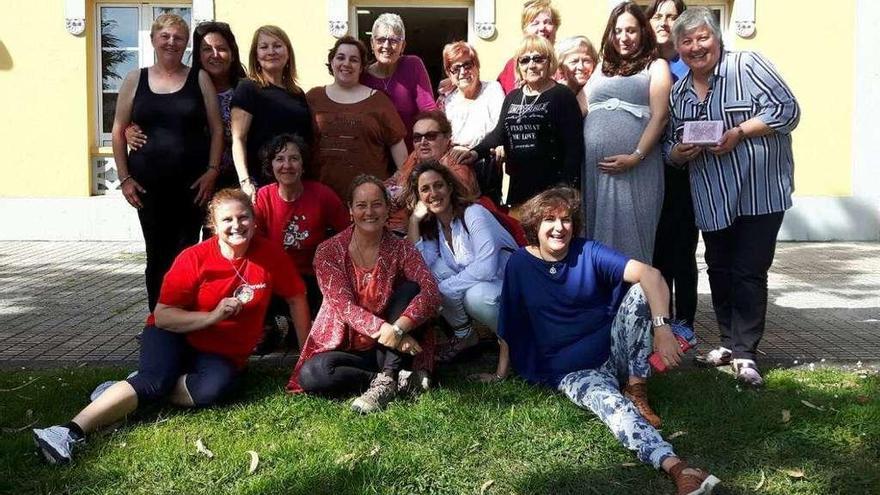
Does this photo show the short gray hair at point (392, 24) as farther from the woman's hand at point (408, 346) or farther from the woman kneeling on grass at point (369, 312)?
the woman's hand at point (408, 346)

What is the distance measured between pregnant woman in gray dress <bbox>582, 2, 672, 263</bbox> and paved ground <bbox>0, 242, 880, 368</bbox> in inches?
44.1

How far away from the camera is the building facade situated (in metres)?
10.8

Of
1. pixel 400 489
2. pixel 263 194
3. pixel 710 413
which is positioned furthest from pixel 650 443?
pixel 263 194

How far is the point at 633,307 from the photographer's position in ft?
13.2

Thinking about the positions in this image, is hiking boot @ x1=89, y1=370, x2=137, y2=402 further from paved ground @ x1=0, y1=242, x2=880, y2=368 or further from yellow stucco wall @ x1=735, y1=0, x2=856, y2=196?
yellow stucco wall @ x1=735, y1=0, x2=856, y2=196

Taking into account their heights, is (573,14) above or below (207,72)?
above

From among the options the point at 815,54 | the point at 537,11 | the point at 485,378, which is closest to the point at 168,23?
the point at 537,11

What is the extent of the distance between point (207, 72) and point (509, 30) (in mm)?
6012

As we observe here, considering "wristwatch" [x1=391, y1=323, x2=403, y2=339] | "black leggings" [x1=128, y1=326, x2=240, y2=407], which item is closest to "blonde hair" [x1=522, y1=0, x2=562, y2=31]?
"wristwatch" [x1=391, y1=323, x2=403, y2=339]

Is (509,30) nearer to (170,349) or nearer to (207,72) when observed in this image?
(207,72)

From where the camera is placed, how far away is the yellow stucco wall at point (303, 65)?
426 inches

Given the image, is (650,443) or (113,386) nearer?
(650,443)

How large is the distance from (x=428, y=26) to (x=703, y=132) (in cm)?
954

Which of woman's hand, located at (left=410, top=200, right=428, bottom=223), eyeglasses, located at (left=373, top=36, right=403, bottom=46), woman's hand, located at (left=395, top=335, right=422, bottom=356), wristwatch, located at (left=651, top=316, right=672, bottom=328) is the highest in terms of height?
eyeglasses, located at (left=373, top=36, right=403, bottom=46)
